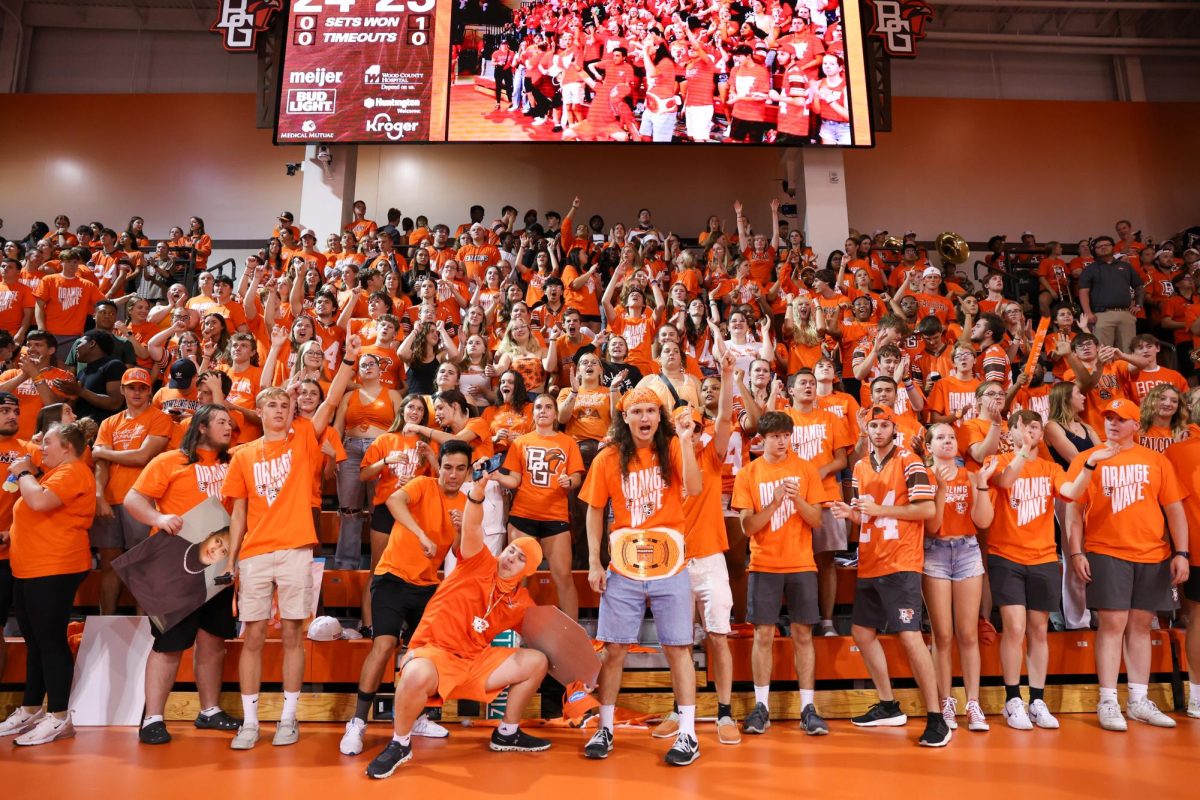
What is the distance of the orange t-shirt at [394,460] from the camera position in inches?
219

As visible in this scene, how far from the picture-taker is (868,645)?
481cm

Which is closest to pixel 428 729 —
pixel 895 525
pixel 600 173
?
pixel 895 525

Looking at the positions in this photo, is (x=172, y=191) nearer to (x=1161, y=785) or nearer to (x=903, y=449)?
(x=903, y=449)

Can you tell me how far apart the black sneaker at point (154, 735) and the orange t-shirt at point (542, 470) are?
233 cm

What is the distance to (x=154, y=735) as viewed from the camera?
14.7ft

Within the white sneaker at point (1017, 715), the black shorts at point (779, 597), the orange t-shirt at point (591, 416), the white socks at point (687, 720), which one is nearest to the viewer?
the white socks at point (687, 720)

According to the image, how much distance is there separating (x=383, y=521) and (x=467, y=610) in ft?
4.43

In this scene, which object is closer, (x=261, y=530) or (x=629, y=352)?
(x=261, y=530)

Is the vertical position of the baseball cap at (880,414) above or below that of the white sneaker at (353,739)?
above

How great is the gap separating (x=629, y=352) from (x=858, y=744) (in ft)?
15.0

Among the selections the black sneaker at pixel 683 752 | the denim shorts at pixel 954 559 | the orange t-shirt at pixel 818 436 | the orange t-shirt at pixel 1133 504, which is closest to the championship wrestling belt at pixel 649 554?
the black sneaker at pixel 683 752

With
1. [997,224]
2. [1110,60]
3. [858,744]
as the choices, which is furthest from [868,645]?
[1110,60]

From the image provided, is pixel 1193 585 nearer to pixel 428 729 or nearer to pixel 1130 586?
pixel 1130 586

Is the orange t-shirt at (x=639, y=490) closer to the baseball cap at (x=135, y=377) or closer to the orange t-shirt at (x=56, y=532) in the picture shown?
the orange t-shirt at (x=56, y=532)
